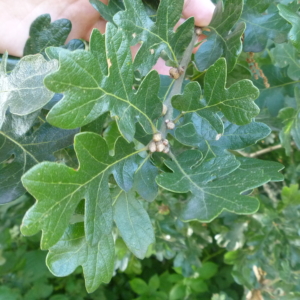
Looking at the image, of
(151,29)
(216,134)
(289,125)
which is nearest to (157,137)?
(216,134)

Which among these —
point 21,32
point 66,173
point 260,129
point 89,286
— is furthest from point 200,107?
point 21,32

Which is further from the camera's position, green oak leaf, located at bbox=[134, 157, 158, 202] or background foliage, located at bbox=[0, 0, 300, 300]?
green oak leaf, located at bbox=[134, 157, 158, 202]

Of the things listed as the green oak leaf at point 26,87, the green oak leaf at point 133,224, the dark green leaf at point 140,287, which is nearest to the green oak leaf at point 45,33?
the green oak leaf at point 26,87

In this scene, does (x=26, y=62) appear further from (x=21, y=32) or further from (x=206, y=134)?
(x=21, y=32)

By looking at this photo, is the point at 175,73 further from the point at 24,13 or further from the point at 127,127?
the point at 24,13

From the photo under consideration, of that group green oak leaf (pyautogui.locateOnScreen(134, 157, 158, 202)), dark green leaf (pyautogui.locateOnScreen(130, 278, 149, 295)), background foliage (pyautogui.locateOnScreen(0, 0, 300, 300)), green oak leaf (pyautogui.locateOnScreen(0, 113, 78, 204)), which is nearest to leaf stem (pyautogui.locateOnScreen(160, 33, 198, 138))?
background foliage (pyautogui.locateOnScreen(0, 0, 300, 300))

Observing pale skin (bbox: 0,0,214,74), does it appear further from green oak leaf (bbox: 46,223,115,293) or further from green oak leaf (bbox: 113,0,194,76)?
green oak leaf (bbox: 46,223,115,293)
